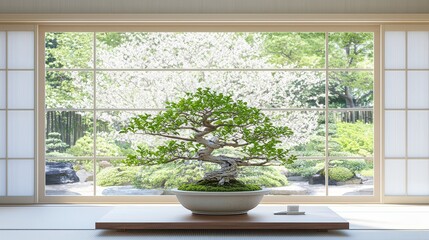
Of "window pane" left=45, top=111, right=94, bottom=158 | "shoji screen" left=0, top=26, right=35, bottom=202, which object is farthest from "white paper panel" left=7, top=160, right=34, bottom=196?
"window pane" left=45, top=111, right=94, bottom=158

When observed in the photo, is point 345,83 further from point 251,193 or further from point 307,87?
point 251,193

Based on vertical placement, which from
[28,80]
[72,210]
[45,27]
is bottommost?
[72,210]

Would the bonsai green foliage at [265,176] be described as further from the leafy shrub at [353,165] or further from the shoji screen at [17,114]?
the shoji screen at [17,114]

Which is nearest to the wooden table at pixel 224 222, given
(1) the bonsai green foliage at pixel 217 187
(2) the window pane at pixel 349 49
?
(1) the bonsai green foliage at pixel 217 187

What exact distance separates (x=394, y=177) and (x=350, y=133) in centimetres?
428

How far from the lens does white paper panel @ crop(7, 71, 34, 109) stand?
9.09 m

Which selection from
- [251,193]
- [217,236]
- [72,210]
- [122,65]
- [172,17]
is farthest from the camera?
[122,65]

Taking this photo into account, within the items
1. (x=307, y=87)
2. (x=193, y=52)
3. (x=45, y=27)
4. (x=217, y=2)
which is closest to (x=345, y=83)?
(x=307, y=87)

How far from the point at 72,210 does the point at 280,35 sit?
6454 millimetres

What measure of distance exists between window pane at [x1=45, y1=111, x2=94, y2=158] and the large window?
0.03 meters

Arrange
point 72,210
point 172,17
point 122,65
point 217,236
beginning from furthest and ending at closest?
point 122,65 < point 172,17 < point 72,210 < point 217,236

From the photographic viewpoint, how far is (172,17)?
8922 mm

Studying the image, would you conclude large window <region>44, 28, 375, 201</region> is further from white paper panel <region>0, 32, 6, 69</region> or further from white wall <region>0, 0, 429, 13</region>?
white wall <region>0, 0, 429, 13</region>

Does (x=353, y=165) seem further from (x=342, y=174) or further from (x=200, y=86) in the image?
(x=200, y=86)
